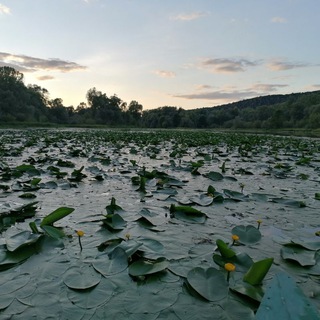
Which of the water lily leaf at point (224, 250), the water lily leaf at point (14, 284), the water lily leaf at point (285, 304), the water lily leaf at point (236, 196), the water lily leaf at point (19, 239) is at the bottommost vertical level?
the water lily leaf at point (236, 196)

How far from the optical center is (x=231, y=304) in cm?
160

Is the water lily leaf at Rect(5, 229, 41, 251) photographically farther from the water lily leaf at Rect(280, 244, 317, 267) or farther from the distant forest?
the distant forest

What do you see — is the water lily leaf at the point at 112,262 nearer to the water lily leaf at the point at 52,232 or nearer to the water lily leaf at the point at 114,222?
the water lily leaf at the point at 52,232

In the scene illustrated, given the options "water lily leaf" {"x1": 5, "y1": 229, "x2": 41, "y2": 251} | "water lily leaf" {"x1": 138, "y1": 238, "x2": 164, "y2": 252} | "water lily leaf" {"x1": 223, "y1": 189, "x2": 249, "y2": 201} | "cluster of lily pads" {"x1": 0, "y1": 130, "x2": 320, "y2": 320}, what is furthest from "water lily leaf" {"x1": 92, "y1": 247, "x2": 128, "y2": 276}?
"water lily leaf" {"x1": 223, "y1": 189, "x2": 249, "y2": 201}

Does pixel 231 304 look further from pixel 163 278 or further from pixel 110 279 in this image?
pixel 110 279

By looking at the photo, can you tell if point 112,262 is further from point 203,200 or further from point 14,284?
point 203,200

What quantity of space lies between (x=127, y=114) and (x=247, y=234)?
80731mm

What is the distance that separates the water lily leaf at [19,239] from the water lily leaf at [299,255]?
71.1 inches

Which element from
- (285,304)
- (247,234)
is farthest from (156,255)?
(285,304)

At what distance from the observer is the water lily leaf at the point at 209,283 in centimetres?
165

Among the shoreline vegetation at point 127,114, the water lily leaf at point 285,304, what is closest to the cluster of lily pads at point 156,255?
the water lily leaf at point 285,304

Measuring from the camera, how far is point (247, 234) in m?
2.54

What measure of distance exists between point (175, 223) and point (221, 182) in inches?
94.1

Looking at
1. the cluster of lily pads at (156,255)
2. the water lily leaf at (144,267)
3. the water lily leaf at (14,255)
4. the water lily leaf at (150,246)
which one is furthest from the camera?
the water lily leaf at (150,246)
